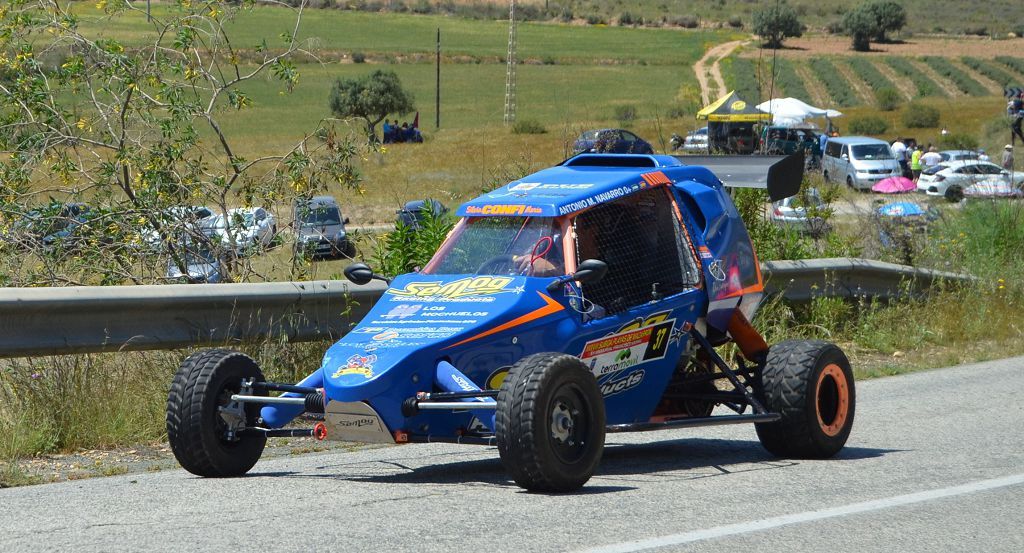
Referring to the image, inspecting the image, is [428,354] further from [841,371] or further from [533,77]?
[533,77]

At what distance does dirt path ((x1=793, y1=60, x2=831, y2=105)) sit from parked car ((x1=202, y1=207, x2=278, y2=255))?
240ft

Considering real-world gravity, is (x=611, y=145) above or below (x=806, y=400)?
above

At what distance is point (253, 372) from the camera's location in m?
7.58

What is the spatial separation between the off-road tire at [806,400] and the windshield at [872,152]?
1561 inches

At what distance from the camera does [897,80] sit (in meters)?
93.1

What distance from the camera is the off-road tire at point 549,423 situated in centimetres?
646

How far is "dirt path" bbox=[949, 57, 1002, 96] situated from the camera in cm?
8906

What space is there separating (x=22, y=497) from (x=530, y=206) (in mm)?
3294

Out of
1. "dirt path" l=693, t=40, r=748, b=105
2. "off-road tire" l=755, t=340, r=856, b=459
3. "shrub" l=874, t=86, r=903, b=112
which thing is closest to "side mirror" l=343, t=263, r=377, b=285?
"off-road tire" l=755, t=340, r=856, b=459

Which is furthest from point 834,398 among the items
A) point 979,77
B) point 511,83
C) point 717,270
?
point 979,77

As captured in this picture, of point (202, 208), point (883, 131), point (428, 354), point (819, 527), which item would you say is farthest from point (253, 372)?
point (883, 131)

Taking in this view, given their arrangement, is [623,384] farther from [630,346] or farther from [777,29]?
[777,29]

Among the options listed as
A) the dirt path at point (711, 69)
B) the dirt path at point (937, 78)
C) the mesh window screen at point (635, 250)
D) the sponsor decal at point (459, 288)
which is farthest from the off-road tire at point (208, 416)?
the dirt path at point (937, 78)

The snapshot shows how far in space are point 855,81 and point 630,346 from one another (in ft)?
294
